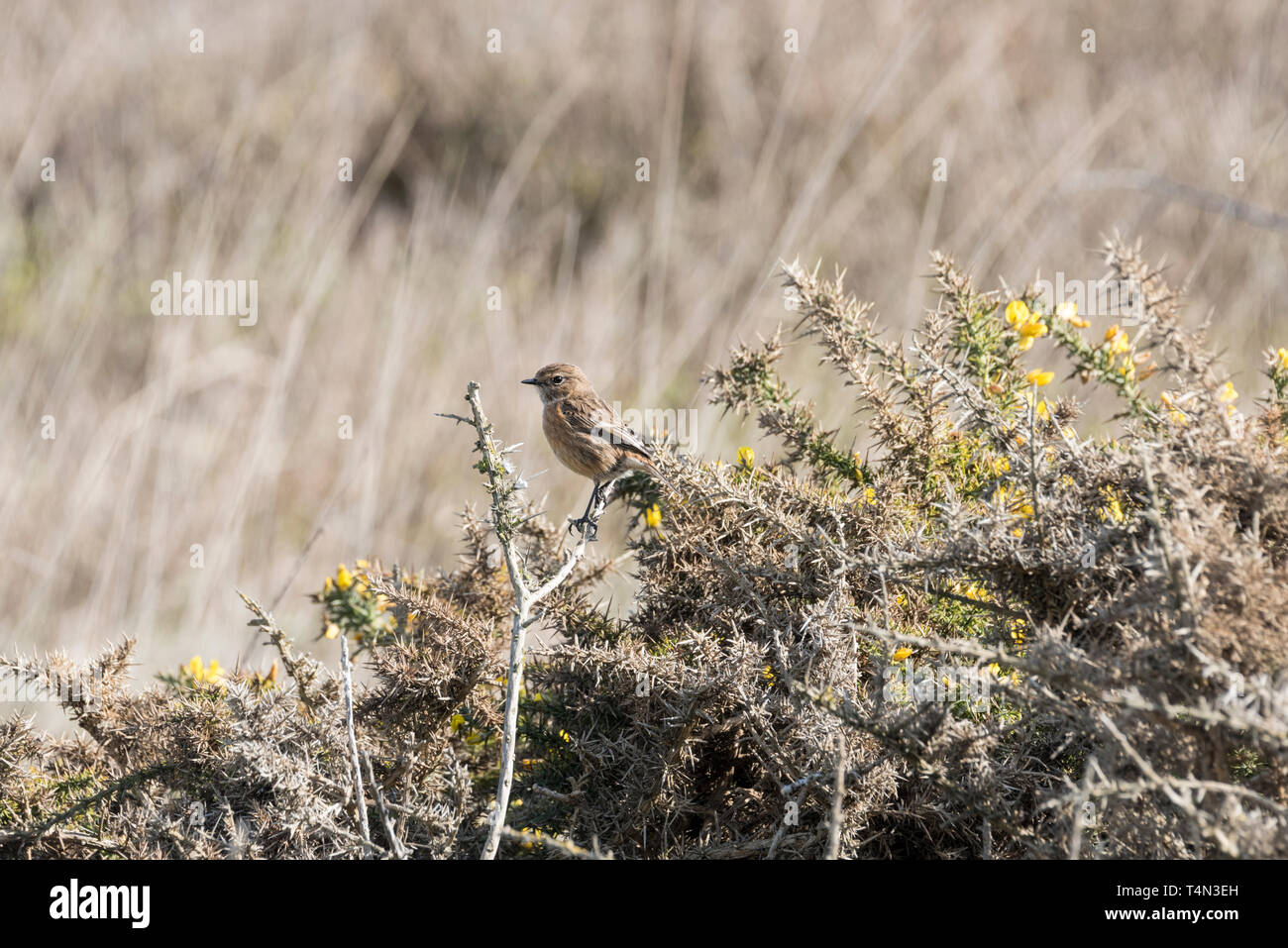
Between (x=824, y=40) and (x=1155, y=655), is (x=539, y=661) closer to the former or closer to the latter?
(x=1155, y=655)

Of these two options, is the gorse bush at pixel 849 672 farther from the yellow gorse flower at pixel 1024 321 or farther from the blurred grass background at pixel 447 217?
the blurred grass background at pixel 447 217

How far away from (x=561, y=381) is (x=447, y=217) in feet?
11.1

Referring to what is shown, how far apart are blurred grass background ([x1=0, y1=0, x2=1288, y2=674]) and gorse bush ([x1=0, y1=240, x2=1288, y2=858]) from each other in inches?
87.3

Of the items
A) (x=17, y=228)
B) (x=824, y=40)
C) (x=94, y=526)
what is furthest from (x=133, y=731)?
(x=824, y=40)

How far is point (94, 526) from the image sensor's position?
5.90 m

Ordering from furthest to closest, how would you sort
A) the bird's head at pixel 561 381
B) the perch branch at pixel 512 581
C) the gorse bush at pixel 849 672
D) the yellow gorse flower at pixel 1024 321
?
1. the bird's head at pixel 561 381
2. the yellow gorse flower at pixel 1024 321
3. the perch branch at pixel 512 581
4. the gorse bush at pixel 849 672

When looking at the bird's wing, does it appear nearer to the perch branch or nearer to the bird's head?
the bird's head

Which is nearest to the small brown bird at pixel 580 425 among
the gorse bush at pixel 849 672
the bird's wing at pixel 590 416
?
the bird's wing at pixel 590 416

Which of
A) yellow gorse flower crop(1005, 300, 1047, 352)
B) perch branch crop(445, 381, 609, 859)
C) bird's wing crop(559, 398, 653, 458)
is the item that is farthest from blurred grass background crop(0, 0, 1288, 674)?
perch branch crop(445, 381, 609, 859)

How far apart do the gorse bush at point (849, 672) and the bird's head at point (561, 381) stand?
1811 mm

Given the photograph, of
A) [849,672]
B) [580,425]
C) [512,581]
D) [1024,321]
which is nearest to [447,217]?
[580,425]

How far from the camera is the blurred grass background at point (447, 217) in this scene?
18.2 ft

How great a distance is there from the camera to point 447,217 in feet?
24.5
